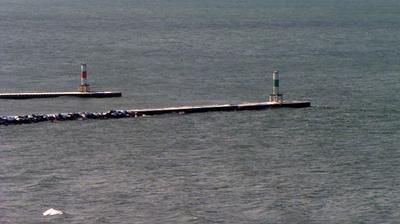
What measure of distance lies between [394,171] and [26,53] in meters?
49.5

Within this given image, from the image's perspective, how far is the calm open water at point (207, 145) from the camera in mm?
37156

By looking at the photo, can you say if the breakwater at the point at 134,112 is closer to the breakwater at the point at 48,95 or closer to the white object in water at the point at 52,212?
the breakwater at the point at 48,95

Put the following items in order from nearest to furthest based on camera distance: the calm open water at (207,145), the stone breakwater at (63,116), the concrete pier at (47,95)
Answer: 1. the calm open water at (207,145)
2. the stone breakwater at (63,116)
3. the concrete pier at (47,95)

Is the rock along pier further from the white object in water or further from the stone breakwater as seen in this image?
the white object in water

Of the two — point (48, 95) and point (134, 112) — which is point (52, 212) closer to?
point (134, 112)

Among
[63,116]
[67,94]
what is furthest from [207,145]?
[67,94]

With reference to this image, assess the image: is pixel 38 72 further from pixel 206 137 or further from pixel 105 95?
pixel 206 137

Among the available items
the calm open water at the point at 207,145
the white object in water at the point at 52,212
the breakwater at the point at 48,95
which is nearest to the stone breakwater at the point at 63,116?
the calm open water at the point at 207,145

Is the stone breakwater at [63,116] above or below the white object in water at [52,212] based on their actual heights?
above

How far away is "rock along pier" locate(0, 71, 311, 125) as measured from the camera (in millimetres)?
50062

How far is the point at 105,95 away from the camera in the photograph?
2234 inches

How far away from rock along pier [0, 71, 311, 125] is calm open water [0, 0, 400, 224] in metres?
0.37

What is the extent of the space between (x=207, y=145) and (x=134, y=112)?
5.73 meters

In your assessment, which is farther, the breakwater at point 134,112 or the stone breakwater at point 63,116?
the breakwater at point 134,112
